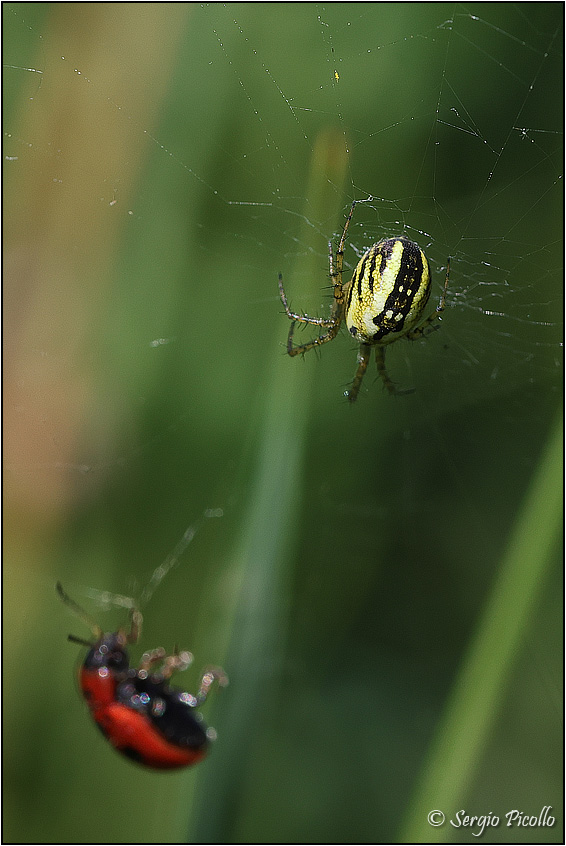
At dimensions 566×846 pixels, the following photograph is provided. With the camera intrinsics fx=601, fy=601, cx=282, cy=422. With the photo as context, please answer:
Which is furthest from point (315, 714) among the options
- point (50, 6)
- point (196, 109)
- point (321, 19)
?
point (50, 6)

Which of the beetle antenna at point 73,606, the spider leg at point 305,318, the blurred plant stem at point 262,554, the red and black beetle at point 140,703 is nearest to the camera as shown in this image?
the blurred plant stem at point 262,554

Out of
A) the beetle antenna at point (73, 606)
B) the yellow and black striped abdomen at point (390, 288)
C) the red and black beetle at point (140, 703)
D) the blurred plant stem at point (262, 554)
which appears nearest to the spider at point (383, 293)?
the yellow and black striped abdomen at point (390, 288)

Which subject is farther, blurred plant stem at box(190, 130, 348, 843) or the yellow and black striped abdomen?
the yellow and black striped abdomen

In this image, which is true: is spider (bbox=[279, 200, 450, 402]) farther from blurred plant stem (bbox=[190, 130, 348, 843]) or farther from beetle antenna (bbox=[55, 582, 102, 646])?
beetle antenna (bbox=[55, 582, 102, 646])

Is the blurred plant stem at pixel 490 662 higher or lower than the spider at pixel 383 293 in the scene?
lower

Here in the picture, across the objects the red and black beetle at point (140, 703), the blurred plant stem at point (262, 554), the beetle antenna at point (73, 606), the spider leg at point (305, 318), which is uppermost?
the spider leg at point (305, 318)

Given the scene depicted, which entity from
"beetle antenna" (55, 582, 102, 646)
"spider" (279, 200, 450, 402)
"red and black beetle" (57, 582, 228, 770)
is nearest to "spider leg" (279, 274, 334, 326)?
"spider" (279, 200, 450, 402)

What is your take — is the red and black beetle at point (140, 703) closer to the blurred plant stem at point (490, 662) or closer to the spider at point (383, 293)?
the blurred plant stem at point (490, 662)
